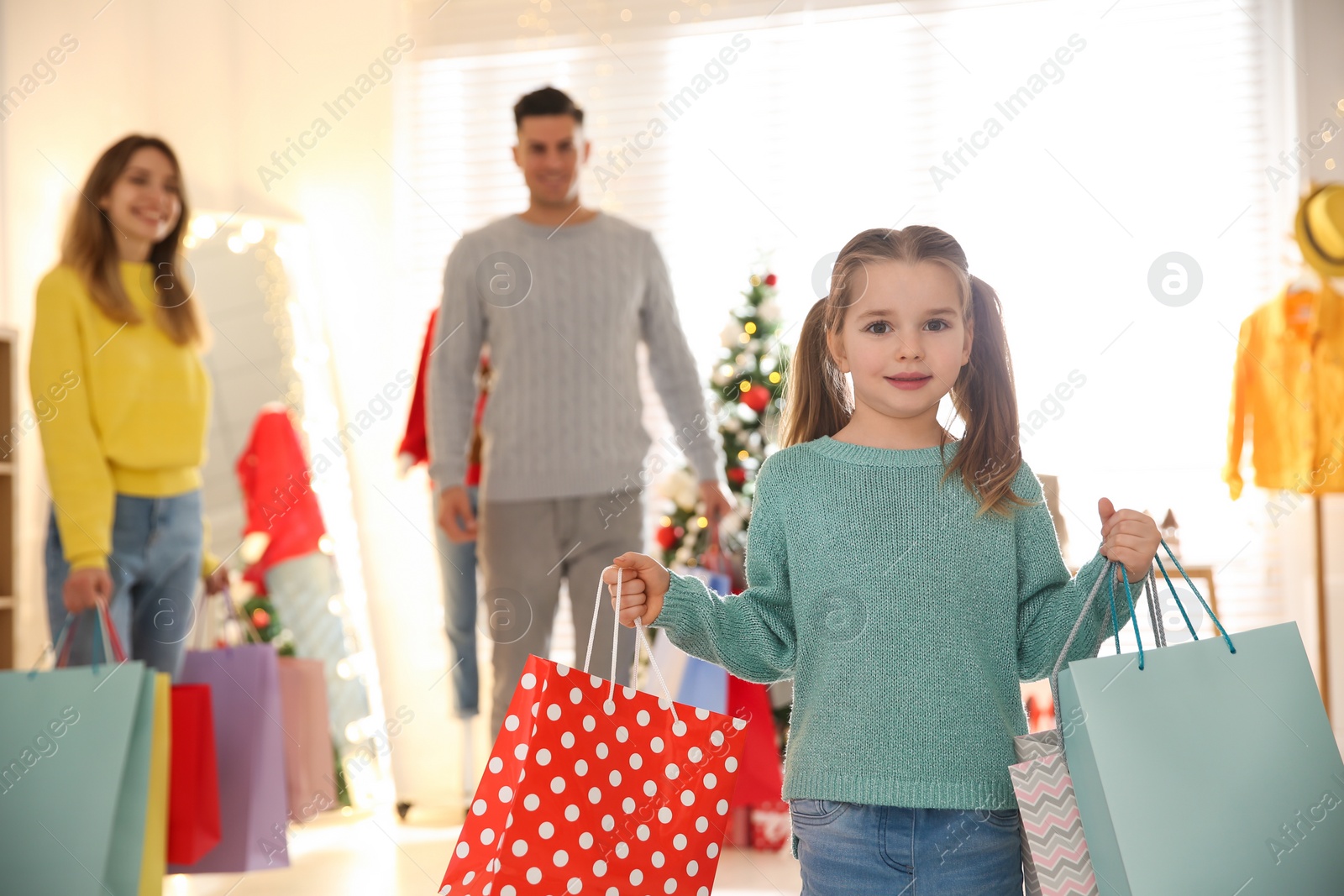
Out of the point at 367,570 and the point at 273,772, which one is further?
the point at 367,570

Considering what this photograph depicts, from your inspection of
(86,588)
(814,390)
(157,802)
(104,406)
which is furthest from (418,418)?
(814,390)

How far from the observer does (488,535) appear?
2400 millimetres

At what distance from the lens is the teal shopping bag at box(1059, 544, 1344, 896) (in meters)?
1.07

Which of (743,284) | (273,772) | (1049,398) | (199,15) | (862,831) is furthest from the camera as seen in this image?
(199,15)

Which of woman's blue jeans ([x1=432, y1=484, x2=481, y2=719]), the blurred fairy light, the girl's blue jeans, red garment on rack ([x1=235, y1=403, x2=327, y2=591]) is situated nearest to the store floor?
woman's blue jeans ([x1=432, y1=484, x2=481, y2=719])

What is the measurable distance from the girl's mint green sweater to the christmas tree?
1849 millimetres

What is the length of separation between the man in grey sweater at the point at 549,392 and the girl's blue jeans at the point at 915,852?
1.17 metres

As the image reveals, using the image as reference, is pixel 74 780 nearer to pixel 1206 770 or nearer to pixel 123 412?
pixel 123 412

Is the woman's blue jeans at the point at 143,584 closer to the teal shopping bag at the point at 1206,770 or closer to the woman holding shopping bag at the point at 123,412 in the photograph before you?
the woman holding shopping bag at the point at 123,412

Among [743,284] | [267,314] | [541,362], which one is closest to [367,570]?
[267,314]

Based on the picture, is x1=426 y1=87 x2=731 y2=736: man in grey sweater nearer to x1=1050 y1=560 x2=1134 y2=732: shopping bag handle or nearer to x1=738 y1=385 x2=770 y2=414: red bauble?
x1=738 y1=385 x2=770 y2=414: red bauble

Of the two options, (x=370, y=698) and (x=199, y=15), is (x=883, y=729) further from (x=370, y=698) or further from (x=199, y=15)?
(x=199, y=15)

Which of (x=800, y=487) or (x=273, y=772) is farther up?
(x=800, y=487)

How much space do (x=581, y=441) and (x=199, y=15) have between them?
2.78m
